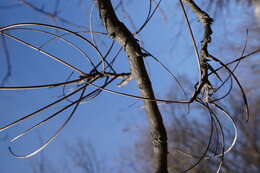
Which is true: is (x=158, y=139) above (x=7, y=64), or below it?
below

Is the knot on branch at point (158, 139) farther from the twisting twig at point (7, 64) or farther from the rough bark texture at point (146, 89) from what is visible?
the twisting twig at point (7, 64)

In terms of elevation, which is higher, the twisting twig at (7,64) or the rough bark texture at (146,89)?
the twisting twig at (7,64)

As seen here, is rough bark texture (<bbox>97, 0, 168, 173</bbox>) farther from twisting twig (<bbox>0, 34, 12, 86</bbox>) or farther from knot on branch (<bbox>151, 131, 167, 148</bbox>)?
twisting twig (<bbox>0, 34, 12, 86</bbox>)

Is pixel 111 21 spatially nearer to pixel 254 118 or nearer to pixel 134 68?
pixel 134 68

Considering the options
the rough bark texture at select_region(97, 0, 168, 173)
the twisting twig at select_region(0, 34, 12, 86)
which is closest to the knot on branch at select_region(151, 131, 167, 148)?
the rough bark texture at select_region(97, 0, 168, 173)

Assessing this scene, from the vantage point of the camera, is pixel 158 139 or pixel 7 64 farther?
pixel 7 64

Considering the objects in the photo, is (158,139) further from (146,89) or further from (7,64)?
(7,64)

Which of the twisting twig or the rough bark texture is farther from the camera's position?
the twisting twig

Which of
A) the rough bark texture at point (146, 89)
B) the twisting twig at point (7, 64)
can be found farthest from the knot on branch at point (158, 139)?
the twisting twig at point (7, 64)

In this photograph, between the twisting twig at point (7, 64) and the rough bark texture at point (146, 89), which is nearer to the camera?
the rough bark texture at point (146, 89)

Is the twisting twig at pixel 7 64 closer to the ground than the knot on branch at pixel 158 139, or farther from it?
farther from it

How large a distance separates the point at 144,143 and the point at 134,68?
2.39 meters

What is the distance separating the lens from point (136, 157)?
2766 mm

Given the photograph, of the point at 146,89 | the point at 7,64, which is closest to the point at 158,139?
the point at 146,89
